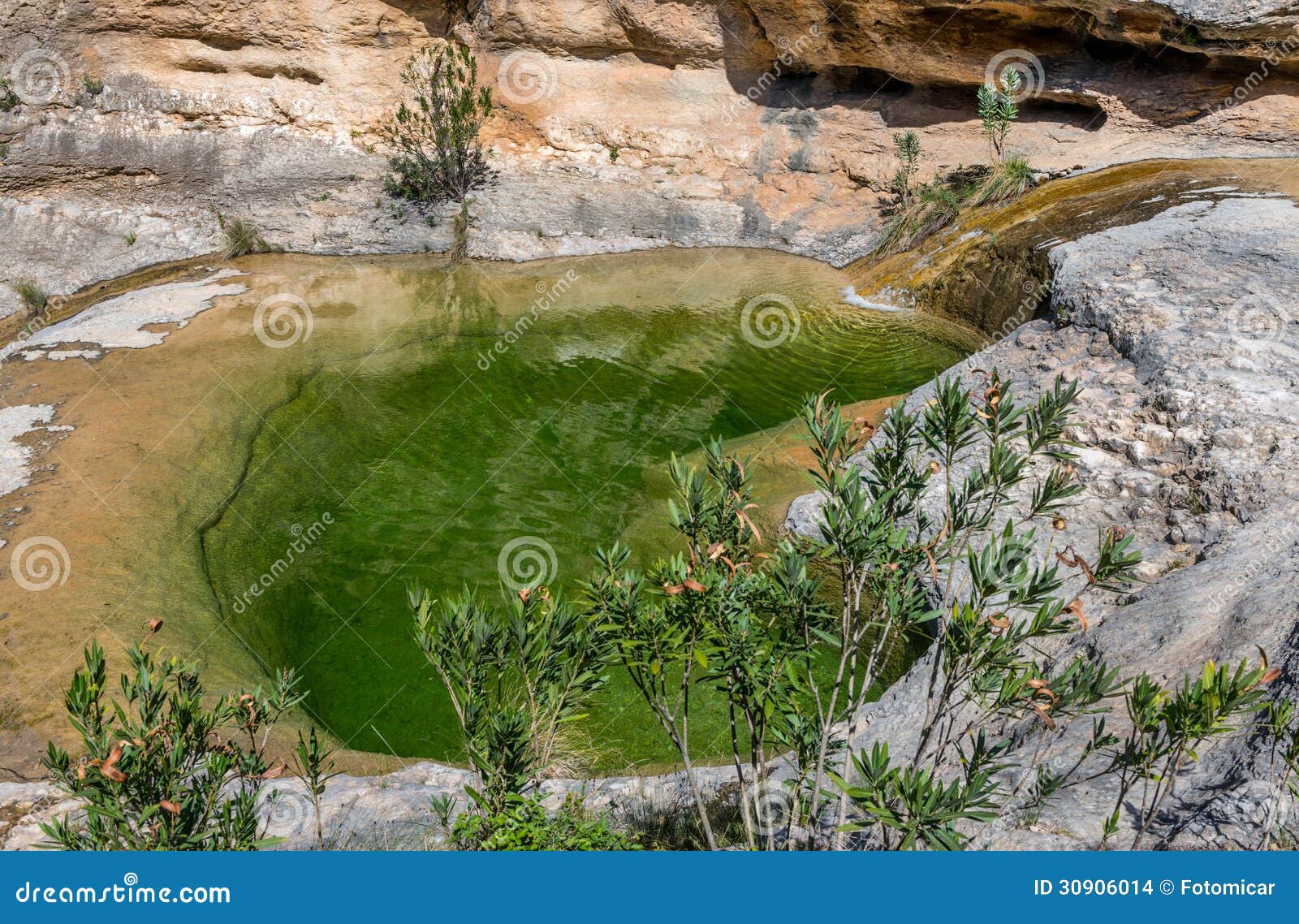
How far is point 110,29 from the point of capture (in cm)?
1359

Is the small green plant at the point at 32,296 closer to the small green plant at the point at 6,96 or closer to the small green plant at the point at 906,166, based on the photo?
the small green plant at the point at 6,96

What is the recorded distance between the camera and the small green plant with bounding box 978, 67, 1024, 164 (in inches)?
506

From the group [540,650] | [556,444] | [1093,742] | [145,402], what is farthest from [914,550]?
[145,402]

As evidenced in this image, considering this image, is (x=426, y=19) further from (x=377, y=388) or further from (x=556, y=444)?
(x=556, y=444)

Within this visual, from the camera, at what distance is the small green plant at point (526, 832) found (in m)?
3.81

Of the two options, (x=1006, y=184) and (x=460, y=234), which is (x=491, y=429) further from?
(x=1006, y=184)
